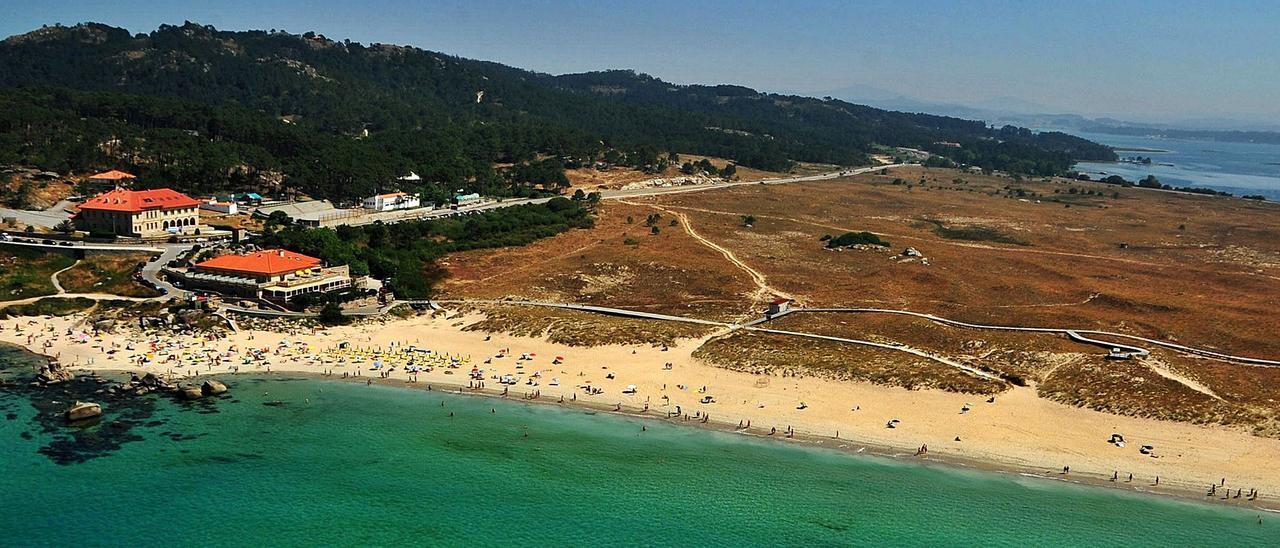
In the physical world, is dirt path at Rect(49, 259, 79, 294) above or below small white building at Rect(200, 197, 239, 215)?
below

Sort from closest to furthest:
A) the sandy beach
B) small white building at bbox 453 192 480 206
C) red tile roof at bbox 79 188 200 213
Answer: the sandy beach → red tile roof at bbox 79 188 200 213 → small white building at bbox 453 192 480 206

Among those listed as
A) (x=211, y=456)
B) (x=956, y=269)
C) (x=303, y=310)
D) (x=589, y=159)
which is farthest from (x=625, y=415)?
(x=589, y=159)

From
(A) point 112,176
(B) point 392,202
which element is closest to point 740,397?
(B) point 392,202

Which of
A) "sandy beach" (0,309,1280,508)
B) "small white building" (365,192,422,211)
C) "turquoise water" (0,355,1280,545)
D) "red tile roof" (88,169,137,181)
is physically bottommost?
"turquoise water" (0,355,1280,545)

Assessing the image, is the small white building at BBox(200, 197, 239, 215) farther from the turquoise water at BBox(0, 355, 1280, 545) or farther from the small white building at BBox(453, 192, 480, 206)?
the turquoise water at BBox(0, 355, 1280, 545)

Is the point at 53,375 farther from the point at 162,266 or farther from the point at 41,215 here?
the point at 41,215

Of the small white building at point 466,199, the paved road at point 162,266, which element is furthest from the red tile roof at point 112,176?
the small white building at point 466,199

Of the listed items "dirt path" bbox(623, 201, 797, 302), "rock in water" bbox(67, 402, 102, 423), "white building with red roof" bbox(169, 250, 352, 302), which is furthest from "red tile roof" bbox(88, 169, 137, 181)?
"dirt path" bbox(623, 201, 797, 302)
